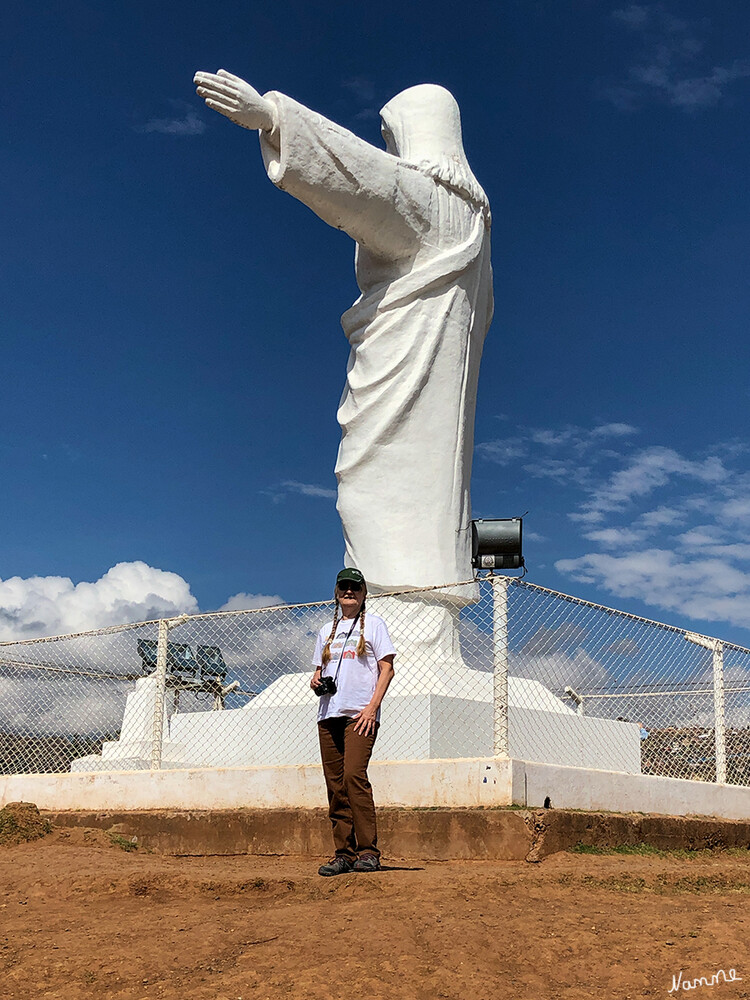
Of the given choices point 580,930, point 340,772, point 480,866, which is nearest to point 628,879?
point 480,866

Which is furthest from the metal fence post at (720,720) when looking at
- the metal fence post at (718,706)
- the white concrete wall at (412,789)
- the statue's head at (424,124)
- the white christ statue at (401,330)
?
the statue's head at (424,124)

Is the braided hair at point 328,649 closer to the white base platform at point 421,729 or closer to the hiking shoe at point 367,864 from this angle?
the hiking shoe at point 367,864

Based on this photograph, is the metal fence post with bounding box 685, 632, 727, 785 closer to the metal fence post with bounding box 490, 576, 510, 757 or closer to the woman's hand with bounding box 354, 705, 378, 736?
the metal fence post with bounding box 490, 576, 510, 757

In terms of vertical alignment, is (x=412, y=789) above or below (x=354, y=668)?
below

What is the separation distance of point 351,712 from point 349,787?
13.6 inches

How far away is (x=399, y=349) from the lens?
7.95 m

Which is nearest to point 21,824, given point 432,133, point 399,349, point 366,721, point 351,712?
point 351,712

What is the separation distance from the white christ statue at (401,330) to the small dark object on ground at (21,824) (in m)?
2.92

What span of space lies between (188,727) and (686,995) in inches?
225

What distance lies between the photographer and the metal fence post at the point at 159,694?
260 inches

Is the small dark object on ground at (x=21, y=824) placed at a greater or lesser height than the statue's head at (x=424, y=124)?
lesser

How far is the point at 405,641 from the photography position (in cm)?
711

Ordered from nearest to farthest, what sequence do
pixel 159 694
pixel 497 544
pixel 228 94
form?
pixel 497 544
pixel 159 694
pixel 228 94

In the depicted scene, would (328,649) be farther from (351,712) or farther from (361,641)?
(351,712)
